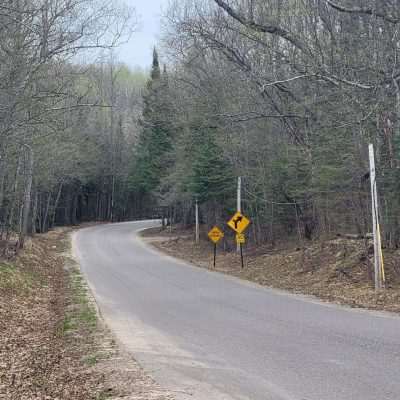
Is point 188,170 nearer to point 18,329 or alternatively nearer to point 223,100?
point 223,100

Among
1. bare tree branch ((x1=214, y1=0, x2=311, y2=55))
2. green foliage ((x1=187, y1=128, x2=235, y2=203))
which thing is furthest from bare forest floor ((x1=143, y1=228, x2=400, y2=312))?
bare tree branch ((x1=214, y1=0, x2=311, y2=55))

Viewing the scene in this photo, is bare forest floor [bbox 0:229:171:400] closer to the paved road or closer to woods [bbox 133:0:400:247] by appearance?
the paved road

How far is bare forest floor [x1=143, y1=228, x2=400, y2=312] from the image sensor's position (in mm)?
14180

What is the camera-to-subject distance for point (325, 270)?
18188 millimetres

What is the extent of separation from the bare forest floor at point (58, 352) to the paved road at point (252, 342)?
359mm

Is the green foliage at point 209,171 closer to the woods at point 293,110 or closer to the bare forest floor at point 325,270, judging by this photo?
the woods at point 293,110

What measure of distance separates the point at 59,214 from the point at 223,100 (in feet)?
161

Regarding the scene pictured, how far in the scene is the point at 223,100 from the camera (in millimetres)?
26094

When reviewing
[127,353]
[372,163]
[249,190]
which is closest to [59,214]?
[249,190]

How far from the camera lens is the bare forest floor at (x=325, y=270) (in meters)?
14.2

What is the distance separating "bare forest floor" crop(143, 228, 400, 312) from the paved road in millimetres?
1104

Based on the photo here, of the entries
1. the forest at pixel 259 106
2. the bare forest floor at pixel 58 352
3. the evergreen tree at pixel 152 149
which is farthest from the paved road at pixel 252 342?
the evergreen tree at pixel 152 149

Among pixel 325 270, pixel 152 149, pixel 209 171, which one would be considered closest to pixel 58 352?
pixel 325 270

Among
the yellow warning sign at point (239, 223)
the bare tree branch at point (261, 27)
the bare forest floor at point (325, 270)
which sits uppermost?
the bare tree branch at point (261, 27)
